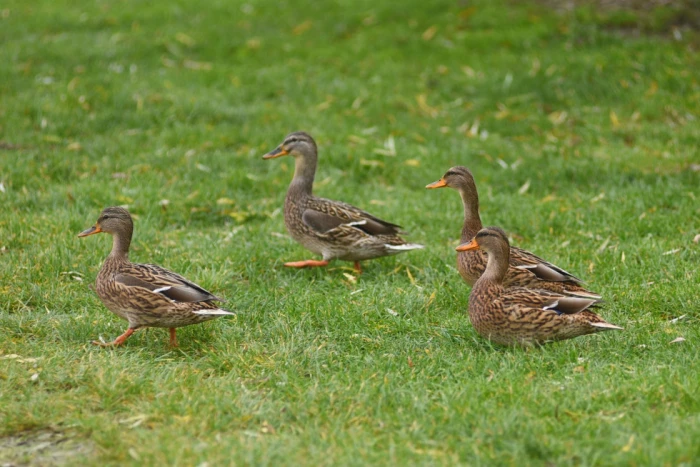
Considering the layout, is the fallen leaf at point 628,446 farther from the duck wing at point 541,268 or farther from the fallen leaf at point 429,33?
the fallen leaf at point 429,33

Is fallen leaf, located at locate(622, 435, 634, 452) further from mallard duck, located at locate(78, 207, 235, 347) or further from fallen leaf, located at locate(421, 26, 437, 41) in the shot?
fallen leaf, located at locate(421, 26, 437, 41)

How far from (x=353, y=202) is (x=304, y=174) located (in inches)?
39.8

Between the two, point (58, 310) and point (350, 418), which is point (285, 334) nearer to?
point (350, 418)

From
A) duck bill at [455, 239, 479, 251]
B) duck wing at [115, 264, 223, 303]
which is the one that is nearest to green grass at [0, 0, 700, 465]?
duck wing at [115, 264, 223, 303]

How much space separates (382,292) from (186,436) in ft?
8.47

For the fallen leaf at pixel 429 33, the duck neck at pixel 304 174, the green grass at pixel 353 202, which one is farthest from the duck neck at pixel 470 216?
the fallen leaf at pixel 429 33

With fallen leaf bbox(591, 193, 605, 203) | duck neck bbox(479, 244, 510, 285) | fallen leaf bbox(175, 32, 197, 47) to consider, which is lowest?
fallen leaf bbox(591, 193, 605, 203)

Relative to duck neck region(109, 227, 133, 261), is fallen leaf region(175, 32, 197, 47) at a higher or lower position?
higher

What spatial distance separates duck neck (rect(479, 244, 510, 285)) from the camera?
5926 mm

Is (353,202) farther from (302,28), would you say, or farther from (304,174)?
(302,28)

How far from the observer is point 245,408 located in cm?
475

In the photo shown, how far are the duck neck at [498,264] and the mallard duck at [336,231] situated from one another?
4.46 ft

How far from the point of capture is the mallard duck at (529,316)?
5.46m

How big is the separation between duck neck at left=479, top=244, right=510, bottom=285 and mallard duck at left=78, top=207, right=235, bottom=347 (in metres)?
1.82
